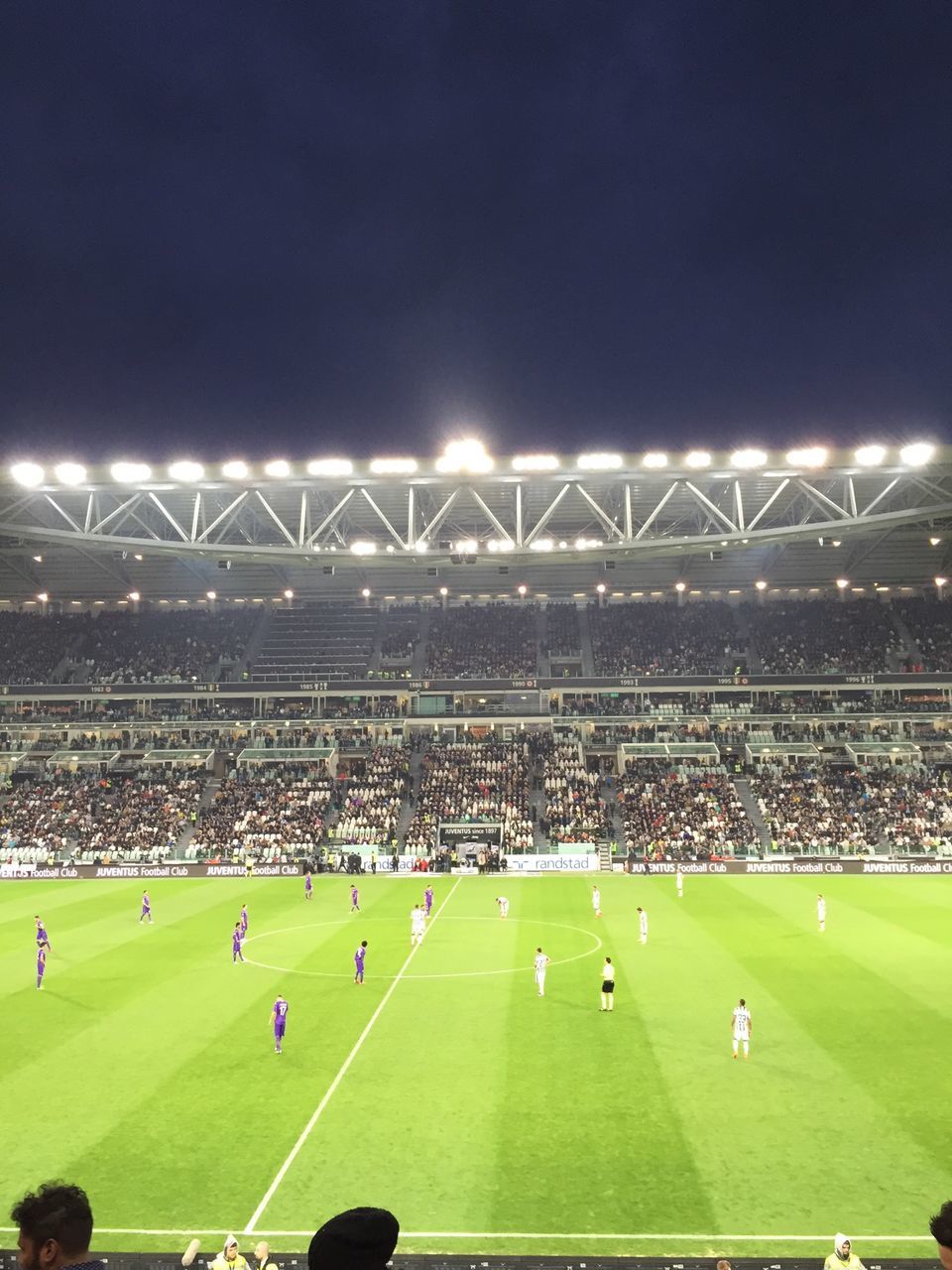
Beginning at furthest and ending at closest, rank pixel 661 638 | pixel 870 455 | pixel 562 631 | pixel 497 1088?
pixel 562 631 < pixel 661 638 < pixel 870 455 < pixel 497 1088

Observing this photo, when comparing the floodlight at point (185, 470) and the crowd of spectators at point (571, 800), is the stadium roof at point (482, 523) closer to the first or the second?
the floodlight at point (185, 470)

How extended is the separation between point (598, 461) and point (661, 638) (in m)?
28.8

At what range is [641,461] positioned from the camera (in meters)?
42.0

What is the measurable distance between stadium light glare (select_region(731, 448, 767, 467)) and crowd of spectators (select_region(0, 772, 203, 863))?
36.8 metres

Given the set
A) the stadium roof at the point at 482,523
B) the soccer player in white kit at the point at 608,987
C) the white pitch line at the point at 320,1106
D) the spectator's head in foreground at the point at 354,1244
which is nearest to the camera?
the spectator's head in foreground at the point at 354,1244

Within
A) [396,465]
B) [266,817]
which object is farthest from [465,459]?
[266,817]

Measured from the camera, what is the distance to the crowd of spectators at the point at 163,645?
68438mm

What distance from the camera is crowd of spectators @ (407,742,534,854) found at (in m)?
52.1

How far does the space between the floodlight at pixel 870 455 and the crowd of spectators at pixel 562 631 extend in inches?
1221

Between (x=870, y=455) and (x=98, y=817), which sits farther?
(x=98, y=817)

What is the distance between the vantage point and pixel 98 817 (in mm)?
55531

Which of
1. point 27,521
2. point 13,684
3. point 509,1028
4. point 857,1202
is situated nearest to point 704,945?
point 509,1028

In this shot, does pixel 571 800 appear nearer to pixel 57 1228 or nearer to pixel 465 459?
pixel 465 459

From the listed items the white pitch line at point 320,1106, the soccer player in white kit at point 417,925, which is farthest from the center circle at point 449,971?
the soccer player in white kit at point 417,925
